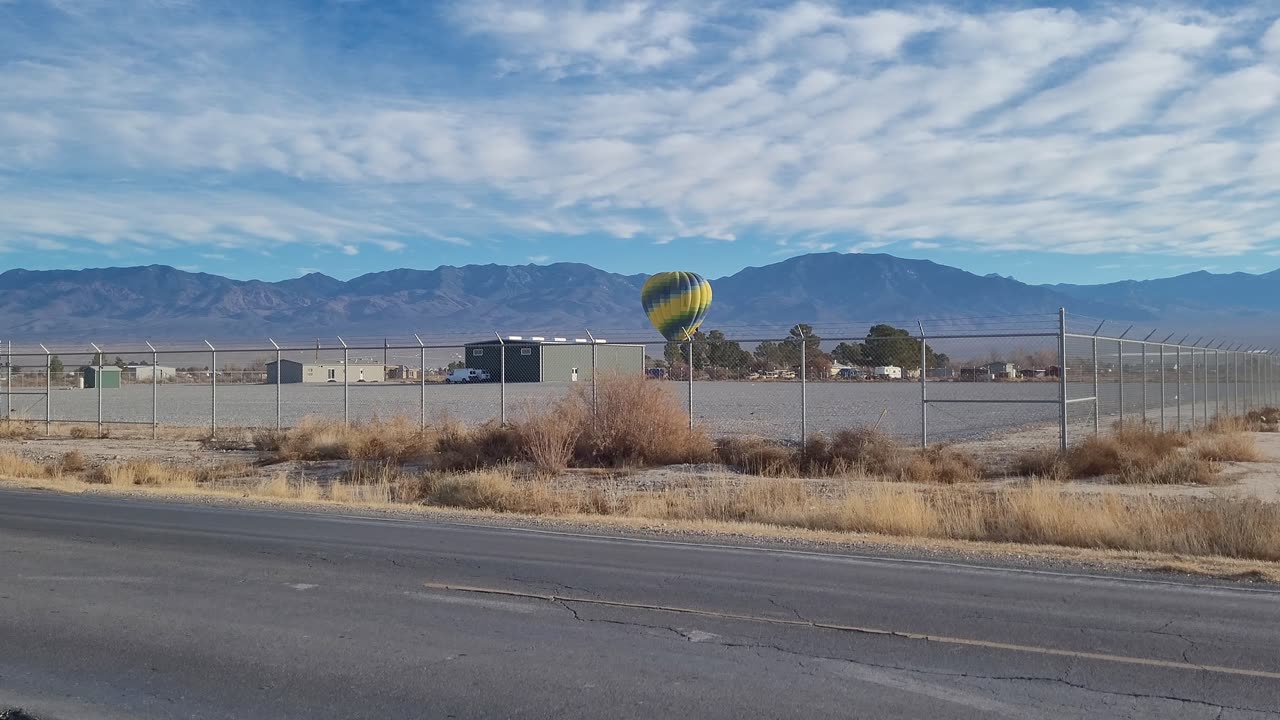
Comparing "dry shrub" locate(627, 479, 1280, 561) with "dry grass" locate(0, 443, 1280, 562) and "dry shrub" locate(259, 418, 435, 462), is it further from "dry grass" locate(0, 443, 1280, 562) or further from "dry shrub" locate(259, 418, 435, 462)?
"dry shrub" locate(259, 418, 435, 462)

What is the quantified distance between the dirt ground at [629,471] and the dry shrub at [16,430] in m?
0.73

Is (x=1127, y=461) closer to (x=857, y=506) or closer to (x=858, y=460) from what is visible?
(x=858, y=460)

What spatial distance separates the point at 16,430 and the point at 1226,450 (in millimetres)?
28857

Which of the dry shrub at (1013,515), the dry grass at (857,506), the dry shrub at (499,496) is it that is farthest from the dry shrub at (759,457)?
the dry shrub at (499,496)

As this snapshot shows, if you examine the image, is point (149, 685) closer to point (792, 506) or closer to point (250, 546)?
point (250, 546)

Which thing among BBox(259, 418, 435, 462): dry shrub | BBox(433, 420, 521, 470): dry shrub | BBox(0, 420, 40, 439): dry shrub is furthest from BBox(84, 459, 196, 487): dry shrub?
BBox(0, 420, 40, 439): dry shrub

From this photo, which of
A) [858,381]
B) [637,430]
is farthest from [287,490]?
[858,381]

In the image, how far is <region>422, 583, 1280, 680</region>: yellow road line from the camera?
648 cm

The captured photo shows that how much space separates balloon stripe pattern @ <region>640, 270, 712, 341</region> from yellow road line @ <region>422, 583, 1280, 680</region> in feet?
186

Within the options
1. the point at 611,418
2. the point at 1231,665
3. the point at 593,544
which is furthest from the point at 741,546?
the point at 611,418

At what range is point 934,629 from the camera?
24.4ft

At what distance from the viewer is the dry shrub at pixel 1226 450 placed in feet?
67.8

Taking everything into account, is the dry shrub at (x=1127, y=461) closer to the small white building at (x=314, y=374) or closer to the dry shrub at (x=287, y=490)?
the dry shrub at (x=287, y=490)

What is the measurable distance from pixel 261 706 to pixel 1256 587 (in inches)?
309
